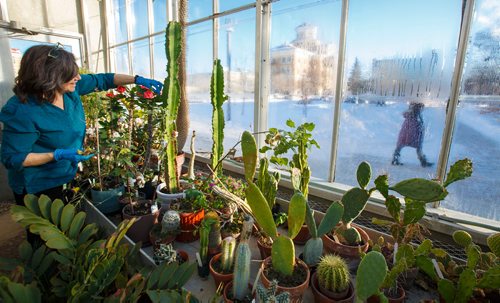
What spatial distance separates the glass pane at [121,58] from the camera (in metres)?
4.16

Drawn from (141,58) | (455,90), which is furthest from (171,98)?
(141,58)

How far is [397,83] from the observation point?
1.60 metres

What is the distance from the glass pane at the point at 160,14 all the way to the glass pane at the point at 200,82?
0.59m

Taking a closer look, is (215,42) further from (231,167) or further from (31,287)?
(31,287)

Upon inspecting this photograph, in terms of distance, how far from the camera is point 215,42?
267 centimetres

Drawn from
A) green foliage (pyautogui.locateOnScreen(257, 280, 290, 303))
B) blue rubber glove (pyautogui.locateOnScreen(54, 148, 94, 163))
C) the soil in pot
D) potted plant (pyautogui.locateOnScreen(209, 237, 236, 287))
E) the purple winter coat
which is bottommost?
the soil in pot

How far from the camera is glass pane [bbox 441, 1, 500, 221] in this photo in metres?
1.32

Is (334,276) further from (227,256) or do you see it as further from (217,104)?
(217,104)

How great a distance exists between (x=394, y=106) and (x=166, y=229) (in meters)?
1.52

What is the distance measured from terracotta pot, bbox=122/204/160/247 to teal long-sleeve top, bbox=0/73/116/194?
0.56 meters

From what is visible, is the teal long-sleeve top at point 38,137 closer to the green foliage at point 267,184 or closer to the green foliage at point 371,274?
the green foliage at point 267,184

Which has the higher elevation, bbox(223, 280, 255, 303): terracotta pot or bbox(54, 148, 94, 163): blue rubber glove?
bbox(54, 148, 94, 163): blue rubber glove

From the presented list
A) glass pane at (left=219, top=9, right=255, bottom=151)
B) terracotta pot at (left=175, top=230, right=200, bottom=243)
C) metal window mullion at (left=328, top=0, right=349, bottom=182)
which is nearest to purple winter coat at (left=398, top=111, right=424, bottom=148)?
metal window mullion at (left=328, top=0, right=349, bottom=182)

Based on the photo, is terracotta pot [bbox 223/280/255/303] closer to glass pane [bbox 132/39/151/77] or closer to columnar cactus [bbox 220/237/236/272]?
columnar cactus [bbox 220/237/236/272]
